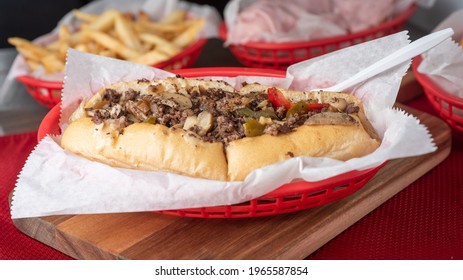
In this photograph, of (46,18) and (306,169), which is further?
(46,18)

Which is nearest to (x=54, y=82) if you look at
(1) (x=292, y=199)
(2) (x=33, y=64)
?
(2) (x=33, y=64)

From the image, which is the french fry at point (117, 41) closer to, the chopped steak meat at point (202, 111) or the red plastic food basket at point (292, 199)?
the chopped steak meat at point (202, 111)

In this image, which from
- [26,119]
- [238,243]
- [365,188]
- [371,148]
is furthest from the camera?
[26,119]

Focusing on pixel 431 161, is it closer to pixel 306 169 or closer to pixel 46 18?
pixel 306 169

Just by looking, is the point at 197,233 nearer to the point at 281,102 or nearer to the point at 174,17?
the point at 281,102

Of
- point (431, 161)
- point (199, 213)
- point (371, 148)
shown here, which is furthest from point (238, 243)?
point (431, 161)

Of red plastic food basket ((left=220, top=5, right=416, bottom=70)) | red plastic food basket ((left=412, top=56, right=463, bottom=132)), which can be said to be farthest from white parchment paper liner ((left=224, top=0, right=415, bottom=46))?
red plastic food basket ((left=412, top=56, right=463, bottom=132))
